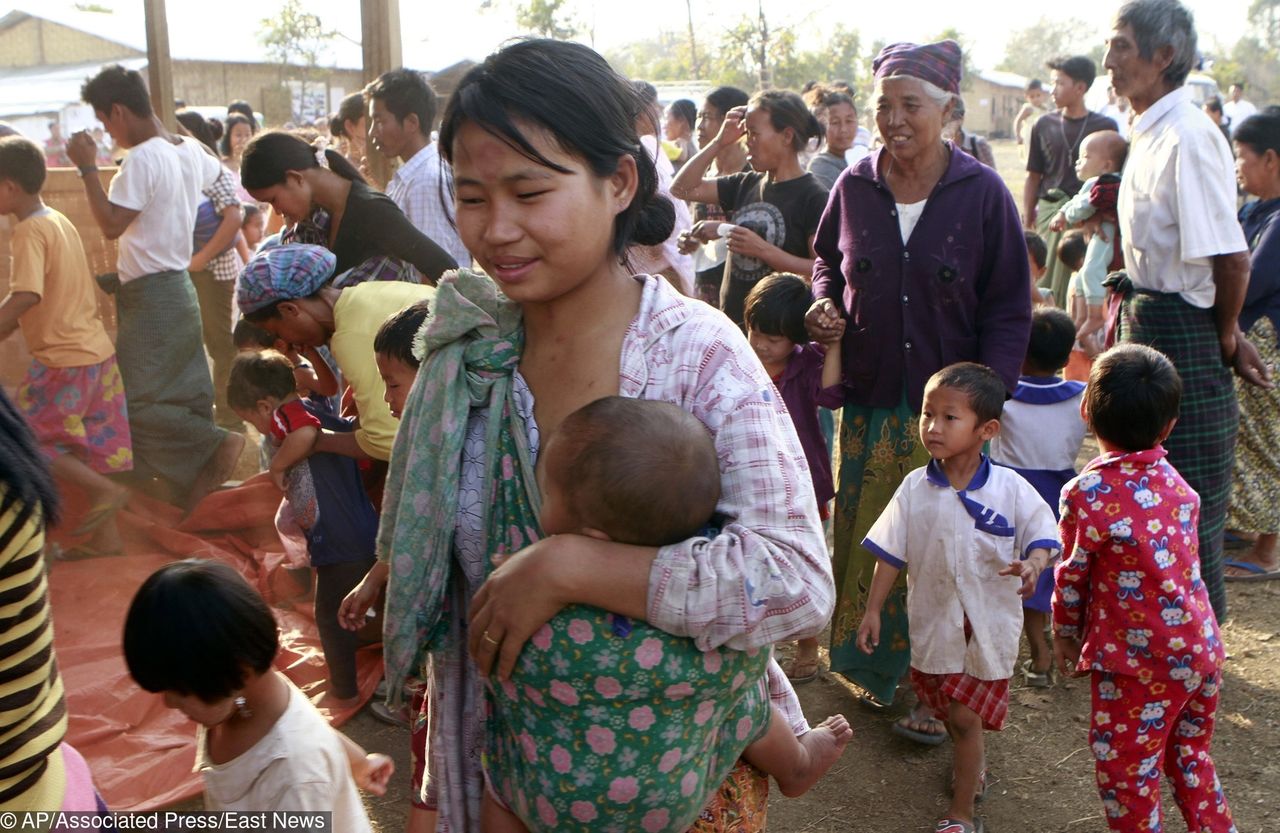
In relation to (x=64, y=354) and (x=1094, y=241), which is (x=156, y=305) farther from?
(x=1094, y=241)

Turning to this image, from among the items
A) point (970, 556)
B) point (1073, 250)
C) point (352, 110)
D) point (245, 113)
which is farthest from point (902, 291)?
point (245, 113)

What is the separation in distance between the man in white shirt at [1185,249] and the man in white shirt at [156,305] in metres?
4.52

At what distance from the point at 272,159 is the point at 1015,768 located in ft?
11.4

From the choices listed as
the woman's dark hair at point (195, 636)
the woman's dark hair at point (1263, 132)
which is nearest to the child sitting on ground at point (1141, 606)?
the woman's dark hair at point (195, 636)

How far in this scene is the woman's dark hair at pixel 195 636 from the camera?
200 cm

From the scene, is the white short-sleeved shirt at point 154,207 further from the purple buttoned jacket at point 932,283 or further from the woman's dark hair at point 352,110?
the purple buttoned jacket at point 932,283

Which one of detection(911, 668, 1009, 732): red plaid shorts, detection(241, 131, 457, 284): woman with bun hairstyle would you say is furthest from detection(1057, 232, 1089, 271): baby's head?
detection(911, 668, 1009, 732): red plaid shorts

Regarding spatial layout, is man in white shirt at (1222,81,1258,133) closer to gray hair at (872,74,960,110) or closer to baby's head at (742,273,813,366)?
baby's head at (742,273,813,366)

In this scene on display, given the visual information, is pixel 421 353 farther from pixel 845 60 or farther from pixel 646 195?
pixel 845 60

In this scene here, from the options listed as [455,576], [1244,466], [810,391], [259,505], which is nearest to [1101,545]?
[810,391]

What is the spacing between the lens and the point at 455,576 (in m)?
1.83

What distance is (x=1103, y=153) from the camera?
7.07 meters

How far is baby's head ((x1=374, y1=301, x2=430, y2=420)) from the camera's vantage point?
10.4ft

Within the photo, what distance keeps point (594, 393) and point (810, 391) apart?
269cm
